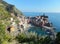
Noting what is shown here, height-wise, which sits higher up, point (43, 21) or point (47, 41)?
point (47, 41)

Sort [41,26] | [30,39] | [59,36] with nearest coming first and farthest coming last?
[59,36] < [30,39] < [41,26]

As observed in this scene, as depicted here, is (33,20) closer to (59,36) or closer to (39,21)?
(39,21)

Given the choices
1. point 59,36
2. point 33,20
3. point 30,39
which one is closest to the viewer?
point 59,36

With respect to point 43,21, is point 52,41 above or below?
above

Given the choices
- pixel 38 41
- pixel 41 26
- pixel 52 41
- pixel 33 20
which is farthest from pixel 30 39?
pixel 33 20

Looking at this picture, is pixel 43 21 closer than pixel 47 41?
No

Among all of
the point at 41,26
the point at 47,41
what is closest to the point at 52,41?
the point at 47,41

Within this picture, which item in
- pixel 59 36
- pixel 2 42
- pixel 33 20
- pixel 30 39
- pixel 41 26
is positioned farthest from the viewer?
pixel 33 20

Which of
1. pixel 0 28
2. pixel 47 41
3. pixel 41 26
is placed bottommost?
pixel 41 26

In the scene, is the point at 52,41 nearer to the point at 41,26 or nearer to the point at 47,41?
the point at 47,41
